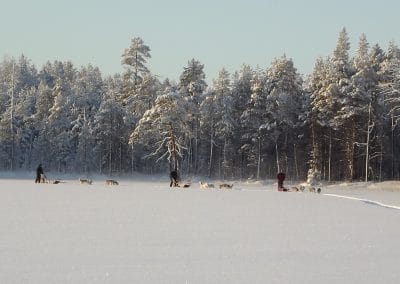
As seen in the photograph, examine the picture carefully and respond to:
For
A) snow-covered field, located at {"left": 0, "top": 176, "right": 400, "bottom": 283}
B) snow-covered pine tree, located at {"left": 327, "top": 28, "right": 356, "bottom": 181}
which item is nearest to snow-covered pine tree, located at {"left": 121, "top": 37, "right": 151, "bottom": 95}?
snow-covered pine tree, located at {"left": 327, "top": 28, "right": 356, "bottom": 181}

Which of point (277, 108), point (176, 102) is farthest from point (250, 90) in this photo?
point (176, 102)

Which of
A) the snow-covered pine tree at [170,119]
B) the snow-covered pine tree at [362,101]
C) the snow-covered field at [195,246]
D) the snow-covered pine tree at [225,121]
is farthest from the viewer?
the snow-covered pine tree at [225,121]

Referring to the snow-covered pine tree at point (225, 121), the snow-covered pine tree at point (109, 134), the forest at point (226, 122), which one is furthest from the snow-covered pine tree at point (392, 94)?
the snow-covered pine tree at point (109, 134)

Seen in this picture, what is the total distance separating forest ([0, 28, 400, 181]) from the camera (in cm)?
6047

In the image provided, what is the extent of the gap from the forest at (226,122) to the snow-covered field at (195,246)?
3933 cm

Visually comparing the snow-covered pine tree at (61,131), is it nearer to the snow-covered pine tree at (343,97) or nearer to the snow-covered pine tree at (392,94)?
the snow-covered pine tree at (343,97)

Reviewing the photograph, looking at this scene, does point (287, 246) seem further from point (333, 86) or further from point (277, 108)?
point (277, 108)

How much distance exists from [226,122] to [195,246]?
5692 centimetres

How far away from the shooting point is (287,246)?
1293cm

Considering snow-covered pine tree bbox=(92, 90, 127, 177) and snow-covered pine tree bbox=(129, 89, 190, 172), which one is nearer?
snow-covered pine tree bbox=(129, 89, 190, 172)

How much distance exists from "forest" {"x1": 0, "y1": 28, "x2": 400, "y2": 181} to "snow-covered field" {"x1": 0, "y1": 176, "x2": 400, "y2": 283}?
39.3 meters

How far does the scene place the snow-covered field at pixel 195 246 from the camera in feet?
32.1

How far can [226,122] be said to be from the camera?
6938cm

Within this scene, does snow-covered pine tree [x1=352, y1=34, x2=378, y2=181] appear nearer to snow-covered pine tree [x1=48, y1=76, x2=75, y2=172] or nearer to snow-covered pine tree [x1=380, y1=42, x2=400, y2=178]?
snow-covered pine tree [x1=380, y1=42, x2=400, y2=178]
